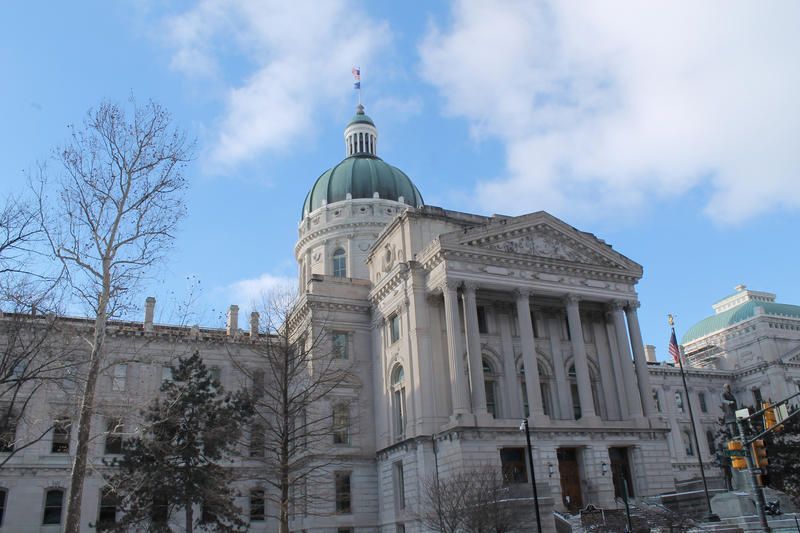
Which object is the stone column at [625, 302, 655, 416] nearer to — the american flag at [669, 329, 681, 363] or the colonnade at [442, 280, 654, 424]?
the colonnade at [442, 280, 654, 424]

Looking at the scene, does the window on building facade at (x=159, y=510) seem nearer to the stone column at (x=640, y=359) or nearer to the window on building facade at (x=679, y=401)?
the stone column at (x=640, y=359)

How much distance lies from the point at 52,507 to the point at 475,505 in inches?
1038

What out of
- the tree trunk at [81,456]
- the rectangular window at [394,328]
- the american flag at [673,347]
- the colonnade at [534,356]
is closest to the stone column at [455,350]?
the colonnade at [534,356]

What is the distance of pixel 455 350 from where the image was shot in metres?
37.3

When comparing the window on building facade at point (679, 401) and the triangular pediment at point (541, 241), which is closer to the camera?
the triangular pediment at point (541, 241)

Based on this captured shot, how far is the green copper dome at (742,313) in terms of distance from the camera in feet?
246

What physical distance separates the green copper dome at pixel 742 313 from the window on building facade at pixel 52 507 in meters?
65.5

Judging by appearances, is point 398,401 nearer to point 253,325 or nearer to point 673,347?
point 253,325

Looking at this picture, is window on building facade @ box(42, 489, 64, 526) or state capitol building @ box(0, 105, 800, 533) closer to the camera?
state capitol building @ box(0, 105, 800, 533)

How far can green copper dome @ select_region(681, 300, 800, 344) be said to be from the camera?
75.0 metres

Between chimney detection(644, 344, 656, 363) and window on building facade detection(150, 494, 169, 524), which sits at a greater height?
chimney detection(644, 344, 656, 363)

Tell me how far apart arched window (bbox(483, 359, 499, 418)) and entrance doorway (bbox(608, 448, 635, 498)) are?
6.74 m

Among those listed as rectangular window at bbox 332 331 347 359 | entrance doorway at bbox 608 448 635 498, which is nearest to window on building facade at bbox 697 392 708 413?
entrance doorway at bbox 608 448 635 498

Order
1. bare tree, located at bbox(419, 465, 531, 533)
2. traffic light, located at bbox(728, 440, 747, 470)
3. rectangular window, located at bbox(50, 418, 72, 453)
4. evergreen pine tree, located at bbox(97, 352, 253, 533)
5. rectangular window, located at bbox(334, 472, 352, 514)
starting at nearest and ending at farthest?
1. traffic light, located at bbox(728, 440, 747, 470)
2. bare tree, located at bbox(419, 465, 531, 533)
3. evergreen pine tree, located at bbox(97, 352, 253, 533)
4. rectangular window, located at bbox(334, 472, 352, 514)
5. rectangular window, located at bbox(50, 418, 72, 453)
